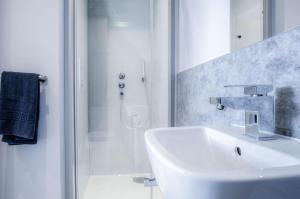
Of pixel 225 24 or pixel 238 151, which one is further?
pixel 225 24

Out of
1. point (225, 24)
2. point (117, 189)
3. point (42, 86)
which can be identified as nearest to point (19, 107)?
point (42, 86)

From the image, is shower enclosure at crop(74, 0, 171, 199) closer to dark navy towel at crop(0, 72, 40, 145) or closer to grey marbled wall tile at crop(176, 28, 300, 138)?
dark navy towel at crop(0, 72, 40, 145)

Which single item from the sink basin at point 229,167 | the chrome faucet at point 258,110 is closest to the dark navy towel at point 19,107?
the sink basin at point 229,167

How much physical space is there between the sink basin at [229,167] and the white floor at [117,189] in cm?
138

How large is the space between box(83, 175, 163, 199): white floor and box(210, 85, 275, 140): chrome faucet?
1.54 m

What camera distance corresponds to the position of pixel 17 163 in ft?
5.15

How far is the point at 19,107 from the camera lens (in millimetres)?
1517

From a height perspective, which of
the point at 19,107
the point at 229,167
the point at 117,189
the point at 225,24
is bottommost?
the point at 117,189

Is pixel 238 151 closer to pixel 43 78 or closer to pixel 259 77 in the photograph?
pixel 259 77

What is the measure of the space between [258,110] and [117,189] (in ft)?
5.96

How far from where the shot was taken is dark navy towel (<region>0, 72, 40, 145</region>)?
148 cm

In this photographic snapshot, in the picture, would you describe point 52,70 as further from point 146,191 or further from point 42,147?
point 146,191

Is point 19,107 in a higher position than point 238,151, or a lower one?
higher

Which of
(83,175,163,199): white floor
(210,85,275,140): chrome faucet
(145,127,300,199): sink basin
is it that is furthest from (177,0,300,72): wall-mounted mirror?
(83,175,163,199): white floor
